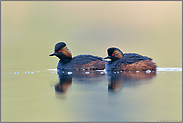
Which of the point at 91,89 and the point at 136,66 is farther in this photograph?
the point at 136,66

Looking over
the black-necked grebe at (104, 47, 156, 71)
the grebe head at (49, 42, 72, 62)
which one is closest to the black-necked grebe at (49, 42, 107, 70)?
the grebe head at (49, 42, 72, 62)

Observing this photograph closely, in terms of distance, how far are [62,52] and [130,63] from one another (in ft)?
9.35

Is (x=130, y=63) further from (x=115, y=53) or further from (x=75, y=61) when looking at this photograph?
(x=75, y=61)

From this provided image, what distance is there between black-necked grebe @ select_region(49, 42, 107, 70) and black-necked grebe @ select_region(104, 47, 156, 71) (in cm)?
62

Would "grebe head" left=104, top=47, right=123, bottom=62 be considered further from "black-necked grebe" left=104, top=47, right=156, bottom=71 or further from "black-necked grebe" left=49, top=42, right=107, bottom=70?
"black-necked grebe" left=49, top=42, right=107, bottom=70

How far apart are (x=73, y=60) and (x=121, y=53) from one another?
2.02m

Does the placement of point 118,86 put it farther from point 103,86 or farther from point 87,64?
point 87,64

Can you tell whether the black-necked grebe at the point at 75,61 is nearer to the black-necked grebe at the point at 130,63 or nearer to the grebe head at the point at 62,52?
the grebe head at the point at 62,52

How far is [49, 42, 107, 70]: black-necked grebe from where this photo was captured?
9625 mm

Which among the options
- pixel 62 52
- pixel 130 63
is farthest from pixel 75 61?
pixel 130 63

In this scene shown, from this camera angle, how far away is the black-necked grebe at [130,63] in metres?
8.91

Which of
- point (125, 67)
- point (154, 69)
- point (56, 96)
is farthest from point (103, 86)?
point (154, 69)

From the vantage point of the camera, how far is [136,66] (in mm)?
8906

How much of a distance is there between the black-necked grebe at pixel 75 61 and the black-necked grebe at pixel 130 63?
62cm
